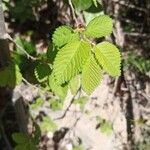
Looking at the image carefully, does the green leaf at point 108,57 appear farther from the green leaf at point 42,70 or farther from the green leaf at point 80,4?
the green leaf at point 42,70

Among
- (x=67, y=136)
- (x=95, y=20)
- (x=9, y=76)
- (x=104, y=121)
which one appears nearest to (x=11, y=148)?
(x=67, y=136)

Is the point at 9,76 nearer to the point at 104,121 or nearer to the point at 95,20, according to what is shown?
the point at 95,20

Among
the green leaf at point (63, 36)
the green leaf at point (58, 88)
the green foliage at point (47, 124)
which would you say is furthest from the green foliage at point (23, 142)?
the green foliage at point (47, 124)

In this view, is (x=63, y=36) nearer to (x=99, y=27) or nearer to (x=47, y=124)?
(x=99, y=27)

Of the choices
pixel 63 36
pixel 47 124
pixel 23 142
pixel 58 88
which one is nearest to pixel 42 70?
pixel 58 88

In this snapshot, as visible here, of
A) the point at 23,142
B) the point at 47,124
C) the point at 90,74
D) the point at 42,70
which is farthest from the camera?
the point at 47,124
